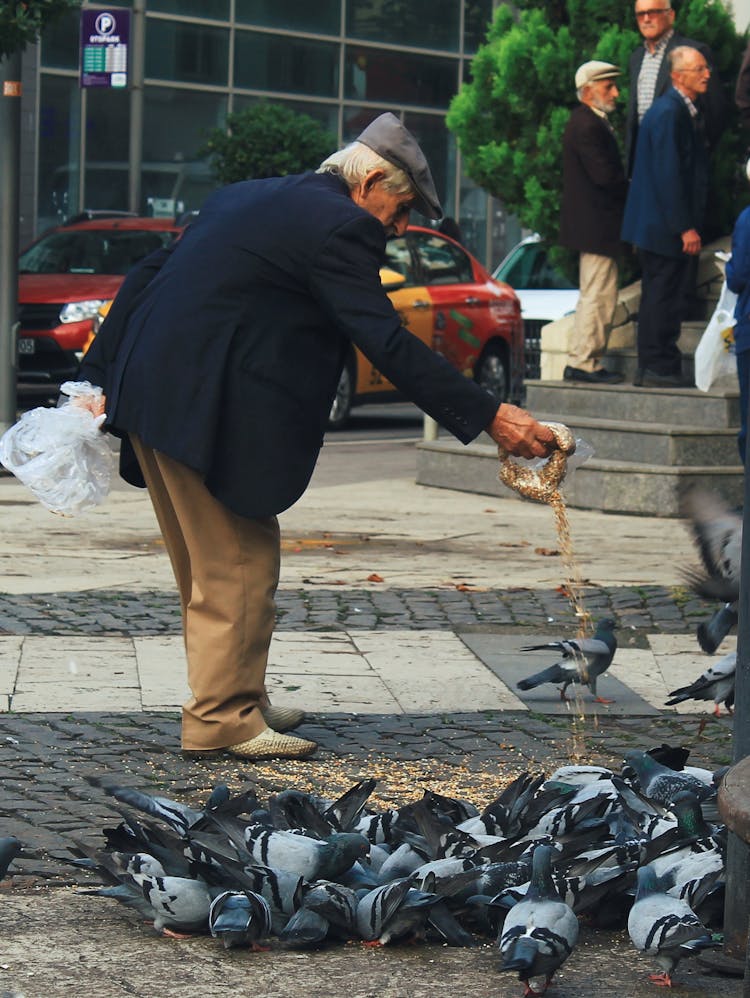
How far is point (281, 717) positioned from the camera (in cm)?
585

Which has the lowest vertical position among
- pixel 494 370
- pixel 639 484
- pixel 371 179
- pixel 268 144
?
pixel 494 370

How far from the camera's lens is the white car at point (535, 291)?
18344mm

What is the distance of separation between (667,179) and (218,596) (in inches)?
268

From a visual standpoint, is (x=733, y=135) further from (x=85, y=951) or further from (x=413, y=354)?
(x=85, y=951)

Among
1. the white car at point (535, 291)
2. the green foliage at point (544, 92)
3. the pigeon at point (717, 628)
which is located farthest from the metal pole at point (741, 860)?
the white car at point (535, 291)

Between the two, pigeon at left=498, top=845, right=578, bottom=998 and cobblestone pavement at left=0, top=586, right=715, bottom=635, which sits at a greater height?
pigeon at left=498, top=845, right=578, bottom=998

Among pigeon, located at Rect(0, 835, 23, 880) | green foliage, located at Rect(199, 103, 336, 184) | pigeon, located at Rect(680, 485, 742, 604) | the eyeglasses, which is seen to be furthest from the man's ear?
green foliage, located at Rect(199, 103, 336, 184)

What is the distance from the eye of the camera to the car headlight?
660 inches

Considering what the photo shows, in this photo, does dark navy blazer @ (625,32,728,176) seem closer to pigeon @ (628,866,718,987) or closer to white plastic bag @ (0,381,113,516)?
white plastic bag @ (0,381,113,516)

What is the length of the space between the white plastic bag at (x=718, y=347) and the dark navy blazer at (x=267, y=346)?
5.29 metres

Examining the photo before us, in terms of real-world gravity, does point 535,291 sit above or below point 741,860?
below

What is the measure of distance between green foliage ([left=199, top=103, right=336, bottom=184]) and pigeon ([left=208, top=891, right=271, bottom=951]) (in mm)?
18793

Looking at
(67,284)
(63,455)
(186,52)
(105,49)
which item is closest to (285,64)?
(186,52)

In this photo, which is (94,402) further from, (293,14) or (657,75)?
(293,14)
